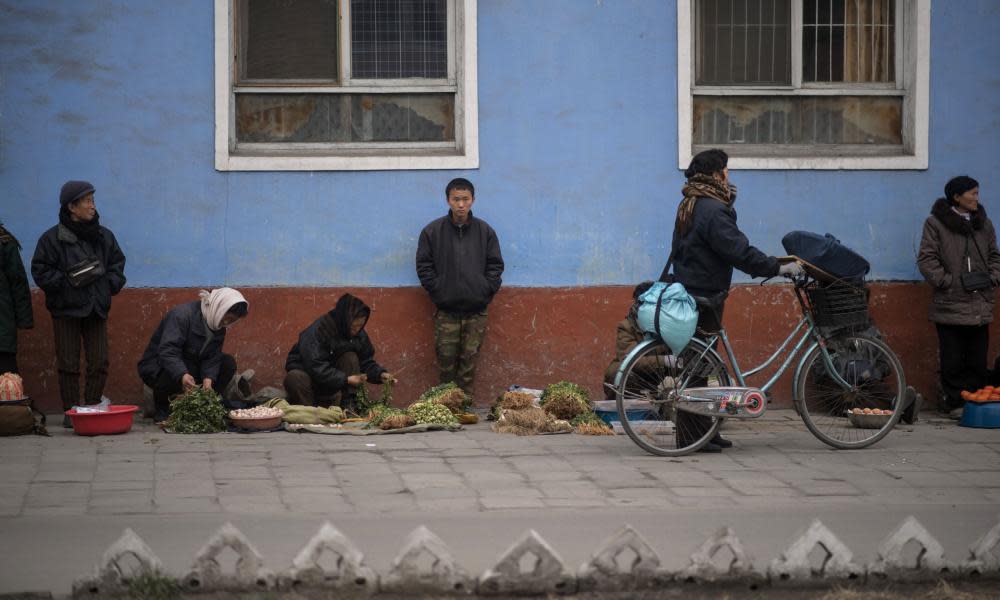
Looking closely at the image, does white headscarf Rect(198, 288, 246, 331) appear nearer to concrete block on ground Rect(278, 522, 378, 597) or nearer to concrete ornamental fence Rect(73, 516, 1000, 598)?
concrete ornamental fence Rect(73, 516, 1000, 598)

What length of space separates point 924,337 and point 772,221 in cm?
164

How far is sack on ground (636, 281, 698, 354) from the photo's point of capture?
7.76m

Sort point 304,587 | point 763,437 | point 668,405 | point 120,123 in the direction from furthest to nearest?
point 120,123 < point 763,437 < point 668,405 < point 304,587

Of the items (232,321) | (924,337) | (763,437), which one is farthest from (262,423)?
(924,337)

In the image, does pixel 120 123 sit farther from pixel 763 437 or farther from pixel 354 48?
pixel 763 437

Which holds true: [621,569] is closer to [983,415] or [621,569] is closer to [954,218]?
[983,415]

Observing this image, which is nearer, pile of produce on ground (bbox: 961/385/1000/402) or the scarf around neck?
the scarf around neck

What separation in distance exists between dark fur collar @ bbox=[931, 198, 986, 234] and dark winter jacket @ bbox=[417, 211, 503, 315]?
3.63 meters

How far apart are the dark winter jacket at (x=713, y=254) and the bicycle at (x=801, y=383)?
172mm

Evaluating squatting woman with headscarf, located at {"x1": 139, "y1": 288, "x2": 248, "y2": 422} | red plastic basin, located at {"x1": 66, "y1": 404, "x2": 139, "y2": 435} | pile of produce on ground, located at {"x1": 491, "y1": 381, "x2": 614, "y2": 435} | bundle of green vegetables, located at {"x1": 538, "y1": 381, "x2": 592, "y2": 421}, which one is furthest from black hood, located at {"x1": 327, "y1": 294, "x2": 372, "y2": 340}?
red plastic basin, located at {"x1": 66, "y1": 404, "x2": 139, "y2": 435}

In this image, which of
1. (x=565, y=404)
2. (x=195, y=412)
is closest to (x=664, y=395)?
(x=565, y=404)

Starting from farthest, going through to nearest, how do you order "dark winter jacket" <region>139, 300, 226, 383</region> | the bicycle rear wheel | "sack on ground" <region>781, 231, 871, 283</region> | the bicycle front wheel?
"dark winter jacket" <region>139, 300, 226, 383</region> → the bicycle front wheel → "sack on ground" <region>781, 231, 871, 283</region> → the bicycle rear wheel

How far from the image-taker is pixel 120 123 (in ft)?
32.7

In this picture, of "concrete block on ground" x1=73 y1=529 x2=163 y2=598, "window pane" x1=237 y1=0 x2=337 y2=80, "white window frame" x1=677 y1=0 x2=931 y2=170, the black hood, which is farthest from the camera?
"white window frame" x1=677 y1=0 x2=931 y2=170
